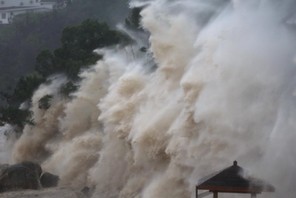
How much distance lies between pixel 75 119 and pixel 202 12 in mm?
10759

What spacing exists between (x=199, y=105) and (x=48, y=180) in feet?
38.9

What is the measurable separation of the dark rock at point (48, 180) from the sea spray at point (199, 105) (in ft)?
2.71

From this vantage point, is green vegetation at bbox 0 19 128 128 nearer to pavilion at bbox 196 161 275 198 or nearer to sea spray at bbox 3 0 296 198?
sea spray at bbox 3 0 296 198

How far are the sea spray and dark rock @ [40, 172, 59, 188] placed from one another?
827 millimetres

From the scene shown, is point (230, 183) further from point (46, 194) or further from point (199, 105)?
point (46, 194)

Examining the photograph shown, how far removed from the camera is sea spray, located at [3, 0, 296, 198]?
16.0 metres

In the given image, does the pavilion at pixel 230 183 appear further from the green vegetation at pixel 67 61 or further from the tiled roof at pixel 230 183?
the green vegetation at pixel 67 61

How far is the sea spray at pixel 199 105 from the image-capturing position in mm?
15992

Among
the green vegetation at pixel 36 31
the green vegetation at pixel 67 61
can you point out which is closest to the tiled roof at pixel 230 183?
the green vegetation at pixel 67 61

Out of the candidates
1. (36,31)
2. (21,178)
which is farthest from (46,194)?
(36,31)

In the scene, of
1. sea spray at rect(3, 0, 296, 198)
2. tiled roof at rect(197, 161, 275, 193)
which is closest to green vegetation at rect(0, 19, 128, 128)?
sea spray at rect(3, 0, 296, 198)

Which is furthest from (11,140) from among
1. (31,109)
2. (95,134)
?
(95,134)

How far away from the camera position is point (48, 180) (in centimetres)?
2780

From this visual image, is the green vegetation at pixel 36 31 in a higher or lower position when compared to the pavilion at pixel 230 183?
higher
